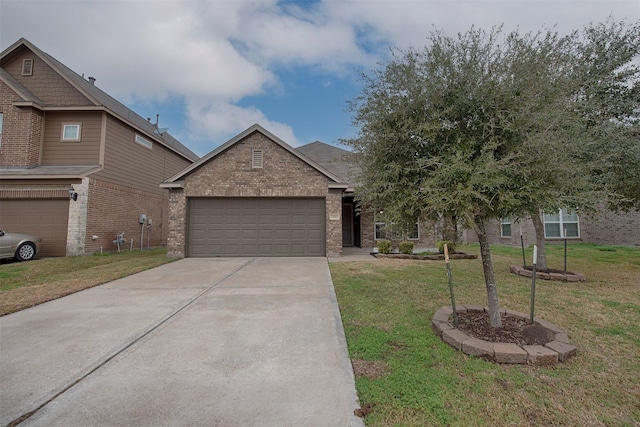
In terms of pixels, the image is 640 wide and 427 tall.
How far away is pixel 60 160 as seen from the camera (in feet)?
39.0

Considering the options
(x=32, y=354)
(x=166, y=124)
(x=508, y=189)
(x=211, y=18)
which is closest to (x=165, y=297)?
(x=32, y=354)

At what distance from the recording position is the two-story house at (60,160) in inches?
429

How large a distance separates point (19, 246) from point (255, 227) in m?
7.75

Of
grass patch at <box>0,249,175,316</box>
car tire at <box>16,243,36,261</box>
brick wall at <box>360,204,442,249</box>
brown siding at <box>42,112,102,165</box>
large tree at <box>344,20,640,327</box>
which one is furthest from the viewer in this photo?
brick wall at <box>360,204,442,249</box>

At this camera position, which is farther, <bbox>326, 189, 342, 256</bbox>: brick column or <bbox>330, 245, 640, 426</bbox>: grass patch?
<bbox>326, 189, 342, 256</bbox>: brick column

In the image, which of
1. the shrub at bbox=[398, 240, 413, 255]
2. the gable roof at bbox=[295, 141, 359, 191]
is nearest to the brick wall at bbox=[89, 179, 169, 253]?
the gable roof at bbox=[295, 141, 359, 191]

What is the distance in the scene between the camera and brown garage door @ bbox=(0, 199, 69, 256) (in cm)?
1094

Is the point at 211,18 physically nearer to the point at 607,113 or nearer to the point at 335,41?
the point at 335,41

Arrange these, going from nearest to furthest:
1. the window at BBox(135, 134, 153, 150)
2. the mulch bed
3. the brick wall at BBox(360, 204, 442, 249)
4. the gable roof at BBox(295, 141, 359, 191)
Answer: the mulch bed < the brick wall at BBox(360, 204, 442, 249) < the window at BBox(135, 134, 153, 150) < the gable roof at BBox(295, 141, 359, 191)

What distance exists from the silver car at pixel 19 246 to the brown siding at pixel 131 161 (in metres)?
2.97

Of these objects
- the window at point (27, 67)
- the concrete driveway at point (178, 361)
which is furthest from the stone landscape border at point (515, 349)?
the window at point (27, 67)

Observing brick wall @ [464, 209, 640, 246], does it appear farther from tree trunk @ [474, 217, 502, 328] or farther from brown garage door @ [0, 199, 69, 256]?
brown garage door @ [0, 199, 69, 256]

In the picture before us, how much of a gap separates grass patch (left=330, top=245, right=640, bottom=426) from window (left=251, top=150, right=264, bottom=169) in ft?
22.6

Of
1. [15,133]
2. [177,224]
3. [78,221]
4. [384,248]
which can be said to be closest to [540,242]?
[384,248]
